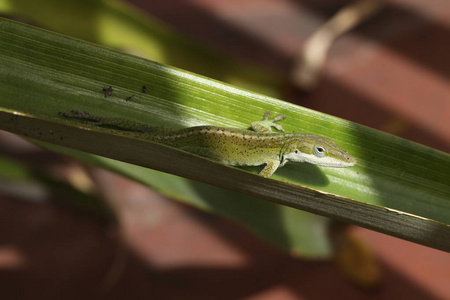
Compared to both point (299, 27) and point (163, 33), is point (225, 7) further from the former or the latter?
point (163, 33)

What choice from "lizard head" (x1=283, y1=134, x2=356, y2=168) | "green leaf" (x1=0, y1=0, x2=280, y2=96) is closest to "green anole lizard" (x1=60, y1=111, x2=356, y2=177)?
"lizard head" (x1=283, y1=134, x2=356, y2=168)

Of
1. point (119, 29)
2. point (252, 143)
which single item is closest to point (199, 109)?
point (252, 143)

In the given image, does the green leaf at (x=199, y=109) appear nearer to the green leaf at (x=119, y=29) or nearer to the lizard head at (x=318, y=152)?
the lizard head at (x=318, y=152)

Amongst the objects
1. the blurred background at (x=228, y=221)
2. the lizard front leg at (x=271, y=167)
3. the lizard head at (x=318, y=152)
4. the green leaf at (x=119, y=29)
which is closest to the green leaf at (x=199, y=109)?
the lizard head at (x=318, y=152)

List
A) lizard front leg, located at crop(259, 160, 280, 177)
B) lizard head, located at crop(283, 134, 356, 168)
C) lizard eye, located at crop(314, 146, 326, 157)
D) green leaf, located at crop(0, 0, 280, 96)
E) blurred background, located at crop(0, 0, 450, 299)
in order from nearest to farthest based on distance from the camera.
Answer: lizard head, located at crop(283, 134, 356, 168) < lizard eye, located at crop(314, 146, 326, 157) < lizard front leg, located at crop(259, 160, 280, 177) < green leaf, located at crop(0, 0, 280, 96) < blurred background, located at crop(0, 0, 450, 299)

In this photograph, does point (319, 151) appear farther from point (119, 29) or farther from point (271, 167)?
point (119, 29)

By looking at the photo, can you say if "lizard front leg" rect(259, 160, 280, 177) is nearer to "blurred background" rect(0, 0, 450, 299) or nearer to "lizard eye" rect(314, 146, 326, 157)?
"lizard eye" rect(314, 146, 326, 157)
